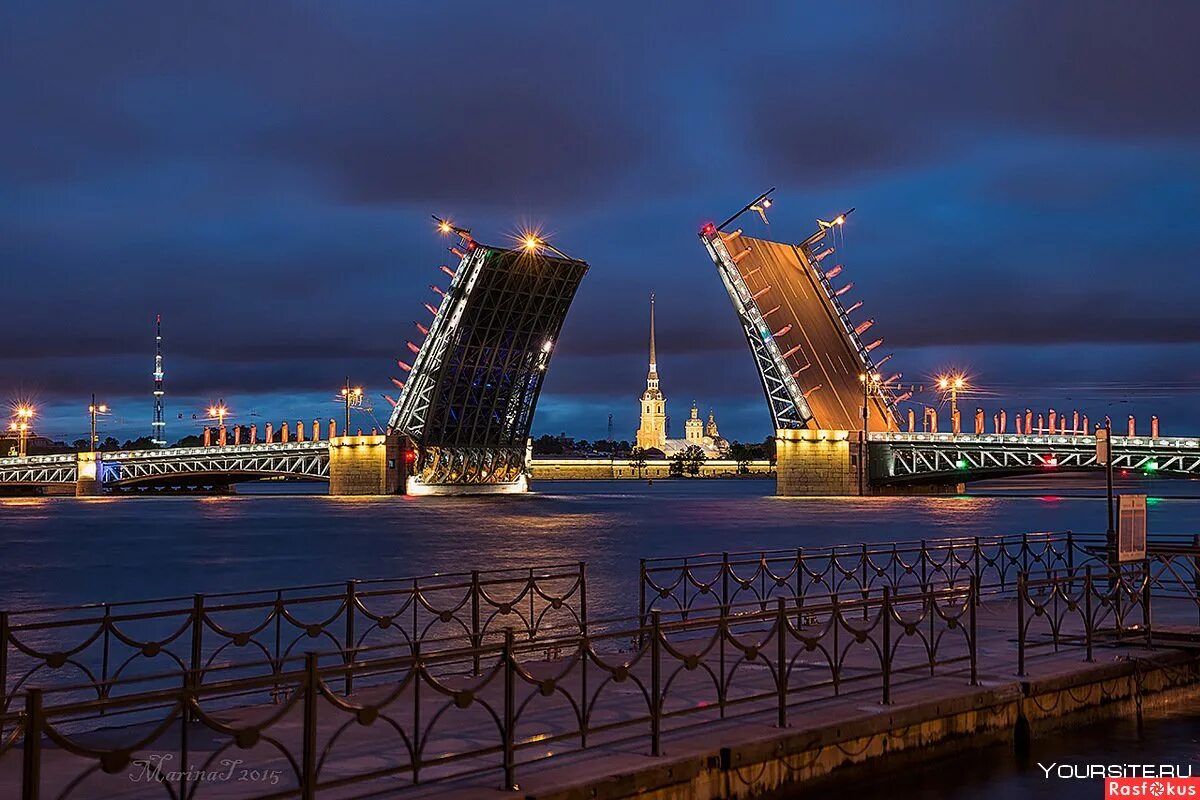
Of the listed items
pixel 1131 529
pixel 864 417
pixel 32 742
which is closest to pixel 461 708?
pixel 32 742

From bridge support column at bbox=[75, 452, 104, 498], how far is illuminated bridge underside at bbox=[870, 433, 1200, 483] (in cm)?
6979

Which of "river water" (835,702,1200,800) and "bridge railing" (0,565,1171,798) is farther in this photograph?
"river water" (835,702,1200,800)

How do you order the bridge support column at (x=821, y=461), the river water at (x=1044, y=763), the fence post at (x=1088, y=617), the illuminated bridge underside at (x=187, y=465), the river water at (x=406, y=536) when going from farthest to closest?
the illuminated bridge underside at (x=187, y=465) → the bridge support column at (x=821, y=461) → the river water at (x=406, y=536) → the fence post at (x=1088, y=617) → the river water at (x=1044, y=763)

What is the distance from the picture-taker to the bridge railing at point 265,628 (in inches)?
480

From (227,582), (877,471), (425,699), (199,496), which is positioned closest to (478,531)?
(227,582)

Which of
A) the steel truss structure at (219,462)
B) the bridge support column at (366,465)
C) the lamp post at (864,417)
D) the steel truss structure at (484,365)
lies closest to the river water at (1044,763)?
the steel truss structure at (484,365)

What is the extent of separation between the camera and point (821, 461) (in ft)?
295

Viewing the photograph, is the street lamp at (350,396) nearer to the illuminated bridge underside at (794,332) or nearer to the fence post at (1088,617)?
the illuminated bridge underside at (794,332)

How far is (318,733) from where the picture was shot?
33.0ft

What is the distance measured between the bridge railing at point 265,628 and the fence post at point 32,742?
4.50 metres

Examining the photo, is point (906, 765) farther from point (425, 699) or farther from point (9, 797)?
point (9, 797)

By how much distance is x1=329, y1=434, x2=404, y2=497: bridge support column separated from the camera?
93.0 meters

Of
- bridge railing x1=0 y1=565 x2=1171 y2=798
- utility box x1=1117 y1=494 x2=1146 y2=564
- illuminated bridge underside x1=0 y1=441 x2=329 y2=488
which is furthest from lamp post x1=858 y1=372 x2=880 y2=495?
bridge railing x1=0 y1=565 x2=1171 y2=798

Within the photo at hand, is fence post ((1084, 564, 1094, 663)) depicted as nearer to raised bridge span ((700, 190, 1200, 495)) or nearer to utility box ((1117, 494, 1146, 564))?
utility box ((1117, 494, 1146, 564))
